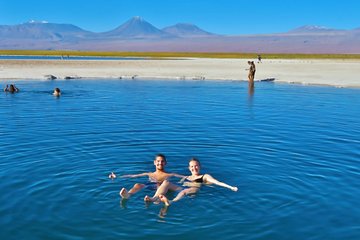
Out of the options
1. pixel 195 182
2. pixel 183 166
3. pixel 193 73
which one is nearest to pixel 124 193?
pixel 195 182

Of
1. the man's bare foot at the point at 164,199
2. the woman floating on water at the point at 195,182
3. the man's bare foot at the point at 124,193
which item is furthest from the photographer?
the woman floating on water at the point at 195,182

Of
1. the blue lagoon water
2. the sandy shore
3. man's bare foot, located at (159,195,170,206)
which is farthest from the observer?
the sandy shore

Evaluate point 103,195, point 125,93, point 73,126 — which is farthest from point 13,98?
point 103,195

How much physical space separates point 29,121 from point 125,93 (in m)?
13.3

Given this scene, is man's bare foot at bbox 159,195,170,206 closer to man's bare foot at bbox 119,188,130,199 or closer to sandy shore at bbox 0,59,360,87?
man's bare foot at bbox 119,188,130,199

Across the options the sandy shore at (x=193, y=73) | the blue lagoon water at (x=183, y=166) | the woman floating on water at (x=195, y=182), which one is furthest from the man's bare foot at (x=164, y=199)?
the sandy shore at (x=193, y=73)

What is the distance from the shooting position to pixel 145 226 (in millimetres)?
8812

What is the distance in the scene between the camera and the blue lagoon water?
8.93 m

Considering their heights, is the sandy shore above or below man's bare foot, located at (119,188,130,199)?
above

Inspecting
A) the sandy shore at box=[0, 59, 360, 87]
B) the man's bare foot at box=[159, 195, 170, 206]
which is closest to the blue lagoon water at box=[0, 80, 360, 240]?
the man's bare foot at box=[159, 195, 170, 206]

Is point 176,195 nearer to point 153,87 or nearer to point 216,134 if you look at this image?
point 216,134

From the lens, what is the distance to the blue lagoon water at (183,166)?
8.93 m

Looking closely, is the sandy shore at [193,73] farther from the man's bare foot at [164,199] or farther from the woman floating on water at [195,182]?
the man's bare foot at [164,199]

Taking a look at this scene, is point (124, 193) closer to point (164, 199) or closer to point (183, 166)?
point (164, 199)
